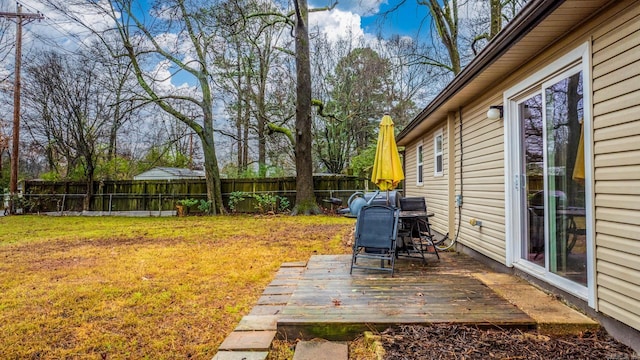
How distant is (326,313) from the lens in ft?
8.59

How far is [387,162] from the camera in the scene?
524 centimetres

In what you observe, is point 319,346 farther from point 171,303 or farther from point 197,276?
point 197,276

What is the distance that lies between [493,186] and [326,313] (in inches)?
110

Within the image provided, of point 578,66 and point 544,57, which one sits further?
point 544,57

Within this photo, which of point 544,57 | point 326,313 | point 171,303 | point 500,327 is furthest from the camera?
point 171,303

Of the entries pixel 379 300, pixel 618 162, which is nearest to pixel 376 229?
pixel 379 300

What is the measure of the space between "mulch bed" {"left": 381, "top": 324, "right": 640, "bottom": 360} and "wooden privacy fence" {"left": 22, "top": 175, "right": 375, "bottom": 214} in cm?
1114

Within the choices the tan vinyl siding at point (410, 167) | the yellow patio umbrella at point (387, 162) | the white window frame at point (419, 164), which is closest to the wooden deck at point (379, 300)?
the yellow patio umbrella at point (387, 162)

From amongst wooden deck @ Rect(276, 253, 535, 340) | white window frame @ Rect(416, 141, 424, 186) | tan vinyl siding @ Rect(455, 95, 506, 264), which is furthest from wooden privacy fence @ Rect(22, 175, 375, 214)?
wooden deck @ Rect(276, 253, 535, 340)

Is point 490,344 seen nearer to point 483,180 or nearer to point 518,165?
point 518,165

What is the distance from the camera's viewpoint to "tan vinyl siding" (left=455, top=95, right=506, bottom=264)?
158 inches

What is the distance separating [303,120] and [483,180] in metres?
8.43


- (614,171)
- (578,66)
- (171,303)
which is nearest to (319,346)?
(171,303)

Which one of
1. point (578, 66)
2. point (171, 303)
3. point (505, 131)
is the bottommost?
point (171, 303)
